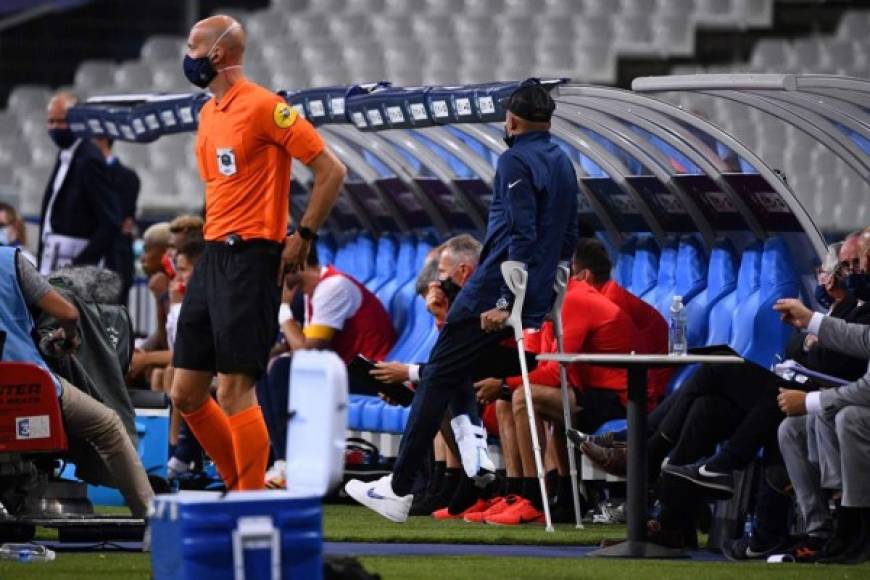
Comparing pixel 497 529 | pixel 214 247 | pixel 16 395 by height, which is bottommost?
pixel 497 529

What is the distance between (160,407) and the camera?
11688 mm

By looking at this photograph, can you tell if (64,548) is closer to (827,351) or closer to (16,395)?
(16,395)

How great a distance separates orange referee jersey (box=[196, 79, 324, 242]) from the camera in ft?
27.3

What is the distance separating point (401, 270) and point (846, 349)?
5882 mm

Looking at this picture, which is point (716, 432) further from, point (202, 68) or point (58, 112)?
point (58, 112)

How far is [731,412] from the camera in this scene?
9.42 metres

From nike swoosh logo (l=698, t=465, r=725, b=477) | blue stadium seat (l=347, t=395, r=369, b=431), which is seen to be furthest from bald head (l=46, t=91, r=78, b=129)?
nike swoosh logo (l=698, t=465, r=725, b=477)

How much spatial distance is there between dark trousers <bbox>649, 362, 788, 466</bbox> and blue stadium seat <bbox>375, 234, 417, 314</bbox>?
14.1 feet

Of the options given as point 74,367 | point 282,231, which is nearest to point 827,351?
point 282,231

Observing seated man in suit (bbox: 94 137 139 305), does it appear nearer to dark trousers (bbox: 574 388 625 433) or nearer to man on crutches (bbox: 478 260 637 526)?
man on crutches (bbox: 478 260 637 526)

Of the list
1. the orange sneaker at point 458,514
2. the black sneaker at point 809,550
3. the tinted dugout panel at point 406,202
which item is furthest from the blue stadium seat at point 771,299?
the tinted dugout panel at point 406,202

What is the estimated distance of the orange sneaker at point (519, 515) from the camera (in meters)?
10.5

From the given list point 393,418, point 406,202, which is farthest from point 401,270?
point 393,418

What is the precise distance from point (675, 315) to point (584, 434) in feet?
4.49
